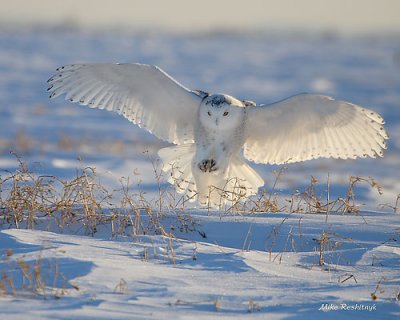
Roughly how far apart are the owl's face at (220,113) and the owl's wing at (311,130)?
0.44 feet

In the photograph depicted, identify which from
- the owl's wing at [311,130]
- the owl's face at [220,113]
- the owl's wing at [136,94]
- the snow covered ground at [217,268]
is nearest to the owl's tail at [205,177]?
the owl's wing at [136,94]

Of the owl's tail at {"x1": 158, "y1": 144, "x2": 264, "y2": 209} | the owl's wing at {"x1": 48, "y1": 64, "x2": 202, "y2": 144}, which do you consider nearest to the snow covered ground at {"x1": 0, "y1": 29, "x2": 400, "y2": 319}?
the owl's tail at {"x1": 158, "y1": 144, "x2": 264, "y2": 209}

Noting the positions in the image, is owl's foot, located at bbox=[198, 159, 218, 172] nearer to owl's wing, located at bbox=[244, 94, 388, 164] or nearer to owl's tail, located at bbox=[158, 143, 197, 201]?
owl's tail, located at bbox=[158, 143, 197, 201]

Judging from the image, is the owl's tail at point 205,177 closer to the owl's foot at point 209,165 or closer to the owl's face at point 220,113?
the owl's foot at point 209,165

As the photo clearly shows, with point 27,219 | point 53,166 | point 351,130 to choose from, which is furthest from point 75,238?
point 53,166

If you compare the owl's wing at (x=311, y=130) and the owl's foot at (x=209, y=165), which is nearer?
the owl's wing at (x=311, y=130)

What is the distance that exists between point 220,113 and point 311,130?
94 cm

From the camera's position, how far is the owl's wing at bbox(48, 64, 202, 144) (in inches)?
281

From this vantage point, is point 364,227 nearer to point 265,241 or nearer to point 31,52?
point 265,241

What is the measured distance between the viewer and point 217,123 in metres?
6.98

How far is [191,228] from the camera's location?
571 centimetres

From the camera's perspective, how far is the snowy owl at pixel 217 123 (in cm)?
702

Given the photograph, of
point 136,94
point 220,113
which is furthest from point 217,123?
point 136,94

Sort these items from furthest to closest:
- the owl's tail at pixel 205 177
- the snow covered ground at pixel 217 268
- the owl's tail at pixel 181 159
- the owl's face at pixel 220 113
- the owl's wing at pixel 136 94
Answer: the owl's tail at pixel 181 159
the owl's tail at pixel 205 177
the owl's wing at pixel 136 94
the owl's face at pixel 220 113
the snow covered ground at pixel 217 268
